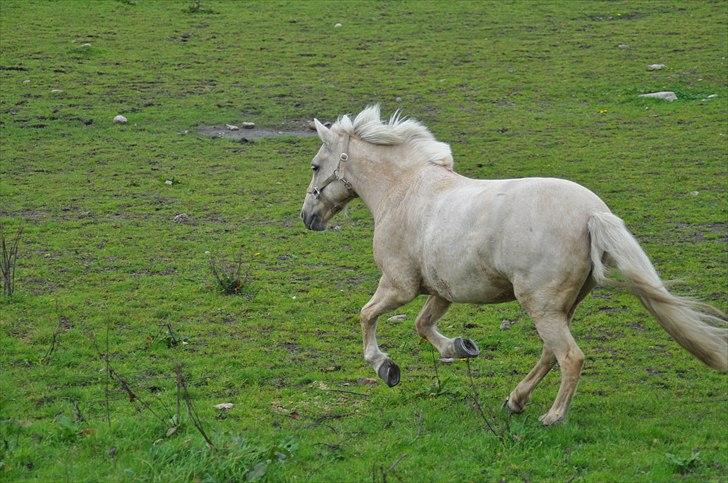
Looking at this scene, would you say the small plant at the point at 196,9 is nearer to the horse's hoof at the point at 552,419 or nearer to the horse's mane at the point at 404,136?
A: the horse's mane at the point at 404,136

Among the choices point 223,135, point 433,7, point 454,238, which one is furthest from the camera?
point 433,7

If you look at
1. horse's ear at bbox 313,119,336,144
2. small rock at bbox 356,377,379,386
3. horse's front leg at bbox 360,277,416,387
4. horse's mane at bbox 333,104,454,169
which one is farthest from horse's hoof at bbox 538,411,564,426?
horse's ear at bbox 313,119,336,144

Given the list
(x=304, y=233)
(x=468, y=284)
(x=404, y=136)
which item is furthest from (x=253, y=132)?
(x=468, y=284)

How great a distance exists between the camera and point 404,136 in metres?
8.68

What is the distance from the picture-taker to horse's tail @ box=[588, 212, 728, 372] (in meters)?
6.66

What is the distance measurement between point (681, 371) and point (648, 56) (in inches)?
600

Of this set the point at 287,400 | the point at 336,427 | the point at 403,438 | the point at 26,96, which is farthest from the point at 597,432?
the point at 26,96

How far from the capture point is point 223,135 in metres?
18.2

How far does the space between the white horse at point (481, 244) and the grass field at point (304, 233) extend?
0.58m

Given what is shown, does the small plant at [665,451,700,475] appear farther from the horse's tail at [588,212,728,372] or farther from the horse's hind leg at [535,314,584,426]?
the horse's hind leg at [535,314,584,426]

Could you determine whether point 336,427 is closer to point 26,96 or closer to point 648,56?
point 26,96

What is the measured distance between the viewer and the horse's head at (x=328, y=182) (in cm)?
895

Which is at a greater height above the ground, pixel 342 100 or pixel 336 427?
pixel 336 427

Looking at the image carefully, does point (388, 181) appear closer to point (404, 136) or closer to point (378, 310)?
point (404, 136)
